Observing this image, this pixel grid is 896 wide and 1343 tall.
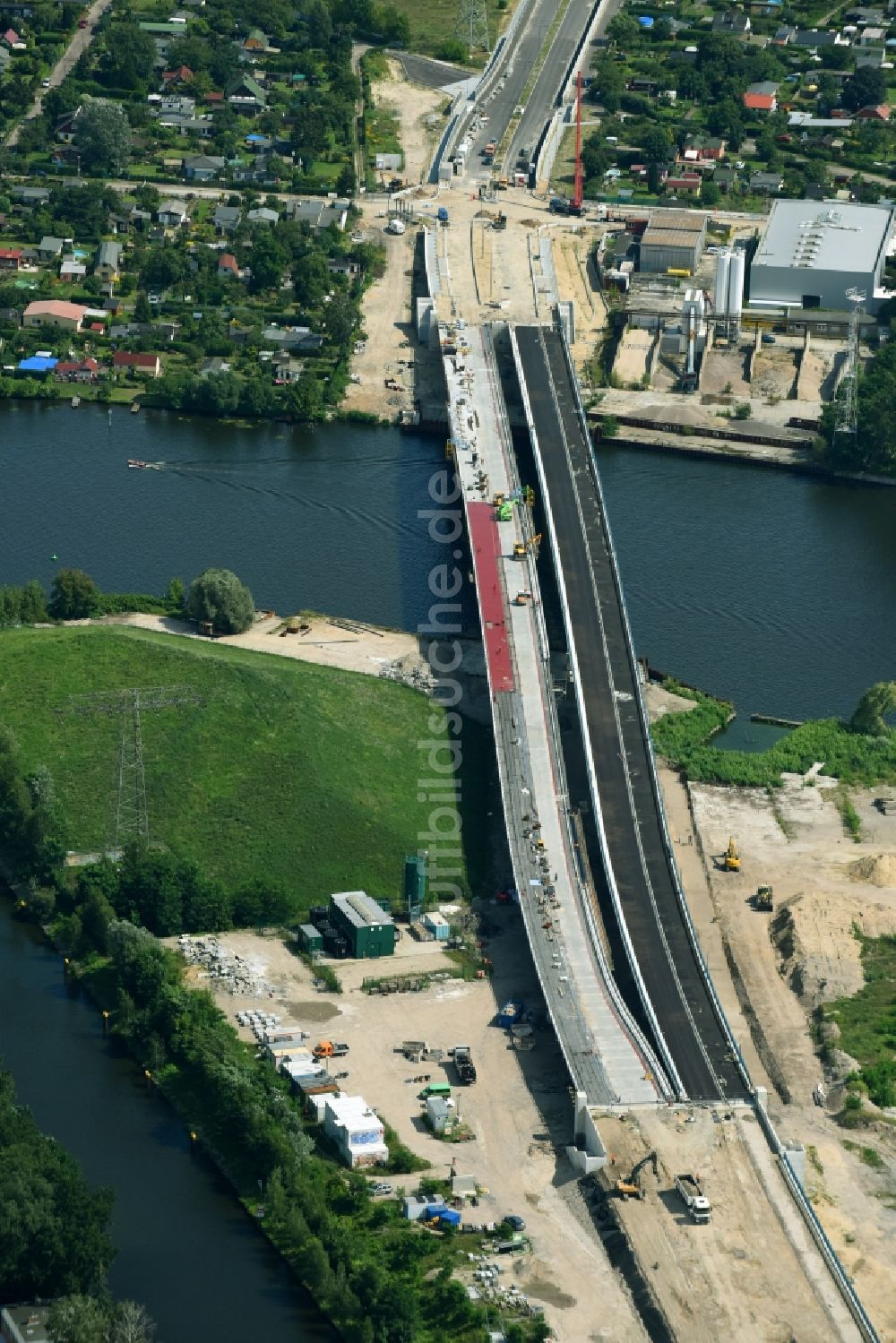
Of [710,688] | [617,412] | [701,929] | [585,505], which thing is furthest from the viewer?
[617,412]

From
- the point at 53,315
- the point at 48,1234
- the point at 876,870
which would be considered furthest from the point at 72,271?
the point at 48,1234

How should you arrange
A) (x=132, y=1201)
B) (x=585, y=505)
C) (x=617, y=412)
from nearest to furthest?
(x=132, y=1201)
(x=585, y=505)
(x=617, y=412)

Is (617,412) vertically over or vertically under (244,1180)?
over

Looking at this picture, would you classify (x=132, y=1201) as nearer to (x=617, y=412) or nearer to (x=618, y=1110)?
(x=618, y=1110)

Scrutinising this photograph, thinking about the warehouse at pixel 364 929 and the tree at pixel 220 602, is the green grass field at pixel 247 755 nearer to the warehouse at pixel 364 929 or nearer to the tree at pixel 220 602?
the warehouse at pixel 364 929

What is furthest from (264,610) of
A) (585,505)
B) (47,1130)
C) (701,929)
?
(47,1130)

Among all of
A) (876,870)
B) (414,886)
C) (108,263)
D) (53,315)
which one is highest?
(108,263)

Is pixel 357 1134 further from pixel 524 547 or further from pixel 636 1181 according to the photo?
pixel 524 547

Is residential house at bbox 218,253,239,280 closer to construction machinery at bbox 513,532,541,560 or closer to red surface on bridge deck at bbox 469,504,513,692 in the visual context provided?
red surface on bridge deck at bbox 469,504,513,692
